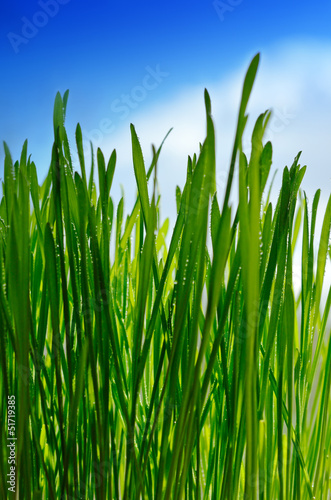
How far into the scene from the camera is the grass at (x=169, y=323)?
45 centimetres

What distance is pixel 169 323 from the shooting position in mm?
526

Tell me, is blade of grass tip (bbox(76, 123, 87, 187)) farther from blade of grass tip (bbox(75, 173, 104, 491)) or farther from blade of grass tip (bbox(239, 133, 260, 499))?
blade of grass tip (bbox(239, 133, 260, 499))

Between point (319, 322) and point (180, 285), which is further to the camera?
point (319, 322)

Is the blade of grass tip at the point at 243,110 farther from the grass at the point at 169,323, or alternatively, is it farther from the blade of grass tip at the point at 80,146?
the blade of grass tip at the point at 80,146

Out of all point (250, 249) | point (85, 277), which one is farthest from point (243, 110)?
point (85, 277)

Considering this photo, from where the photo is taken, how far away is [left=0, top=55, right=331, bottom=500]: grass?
45 cm

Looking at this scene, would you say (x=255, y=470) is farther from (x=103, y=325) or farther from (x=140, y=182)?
(x=140, y=182)

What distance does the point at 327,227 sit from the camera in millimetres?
594

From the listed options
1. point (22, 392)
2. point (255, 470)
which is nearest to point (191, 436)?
point (255, 470)

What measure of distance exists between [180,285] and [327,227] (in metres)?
0.23

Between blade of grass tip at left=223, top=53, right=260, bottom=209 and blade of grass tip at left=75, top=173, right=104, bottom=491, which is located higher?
blade of grass tip at left=223, top=53, right=260, bottom=209

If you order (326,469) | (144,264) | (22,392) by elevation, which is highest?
(144,264)

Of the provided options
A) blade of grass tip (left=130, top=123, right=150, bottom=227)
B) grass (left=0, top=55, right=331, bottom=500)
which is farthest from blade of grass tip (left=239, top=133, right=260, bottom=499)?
blade of grass tip (left=130, top=123, right=150, bottom=227)

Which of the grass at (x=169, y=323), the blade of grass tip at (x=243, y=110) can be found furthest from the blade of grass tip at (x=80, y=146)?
the blade of grass tip at (x=243, y=110)
